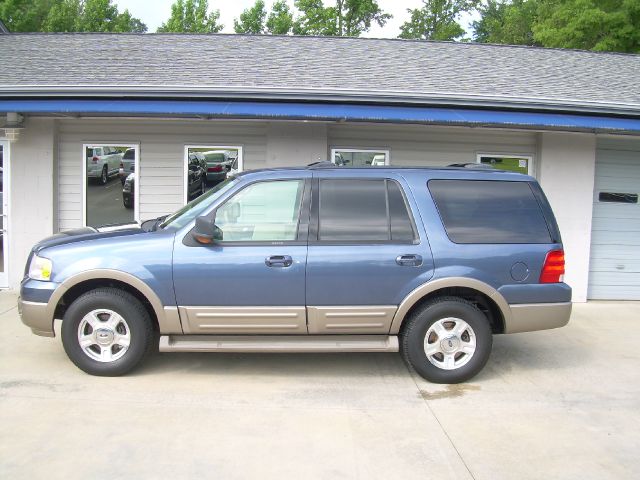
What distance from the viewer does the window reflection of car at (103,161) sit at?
9.32 m

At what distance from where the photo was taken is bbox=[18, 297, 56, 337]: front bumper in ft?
18.0

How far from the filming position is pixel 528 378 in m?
6.03

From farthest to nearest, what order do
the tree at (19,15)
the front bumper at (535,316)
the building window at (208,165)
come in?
1. the tree at (19,15)
2. the building window at (208,165)
3. the front bumper at (535,316)

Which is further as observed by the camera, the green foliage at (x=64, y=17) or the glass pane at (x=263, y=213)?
the green foliage at (x=64, y=17)

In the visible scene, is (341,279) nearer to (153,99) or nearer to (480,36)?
(153,99)

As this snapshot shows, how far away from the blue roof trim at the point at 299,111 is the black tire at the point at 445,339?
3313 millimetres

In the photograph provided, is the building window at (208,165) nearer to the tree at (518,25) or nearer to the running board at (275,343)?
the running board at (275,343)

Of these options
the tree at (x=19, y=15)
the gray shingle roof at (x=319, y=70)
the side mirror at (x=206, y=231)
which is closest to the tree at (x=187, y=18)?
the tree at (x=19, y=15)

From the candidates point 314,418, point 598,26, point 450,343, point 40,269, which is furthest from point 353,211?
point 598,26

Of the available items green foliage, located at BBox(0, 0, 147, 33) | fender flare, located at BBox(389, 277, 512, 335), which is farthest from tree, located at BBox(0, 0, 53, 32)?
fender flare, located at BBox(389, 277, 512, 335)

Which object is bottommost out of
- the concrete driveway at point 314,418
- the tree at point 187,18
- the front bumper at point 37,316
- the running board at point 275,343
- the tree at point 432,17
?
the concrete driveway at point 314,418

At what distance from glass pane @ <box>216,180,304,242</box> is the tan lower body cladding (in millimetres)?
656

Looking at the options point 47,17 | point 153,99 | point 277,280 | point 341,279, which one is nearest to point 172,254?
point 277,280

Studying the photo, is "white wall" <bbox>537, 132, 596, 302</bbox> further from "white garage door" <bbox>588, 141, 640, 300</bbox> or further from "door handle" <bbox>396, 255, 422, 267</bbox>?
"door handle" <bbox>396, 255, 422, 267</bbox>
